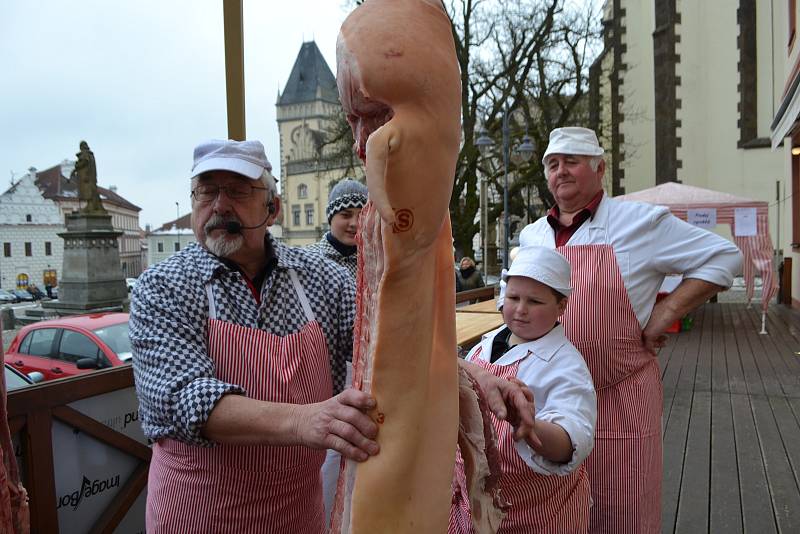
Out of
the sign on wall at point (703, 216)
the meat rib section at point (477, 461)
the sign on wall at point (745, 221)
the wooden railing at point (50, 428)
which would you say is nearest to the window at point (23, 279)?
the sign on wall at point (703, 216)

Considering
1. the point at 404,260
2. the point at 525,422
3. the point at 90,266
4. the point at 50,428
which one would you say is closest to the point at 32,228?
the point at 90,266

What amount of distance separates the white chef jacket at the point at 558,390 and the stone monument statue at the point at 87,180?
18.2 metres

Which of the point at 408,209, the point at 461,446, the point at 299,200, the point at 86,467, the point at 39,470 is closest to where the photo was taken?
the point at 408,209

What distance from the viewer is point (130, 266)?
60469 millimetres

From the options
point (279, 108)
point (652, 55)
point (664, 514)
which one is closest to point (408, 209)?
point (664, 514)

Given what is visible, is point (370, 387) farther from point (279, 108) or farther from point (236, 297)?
point (279, 108)

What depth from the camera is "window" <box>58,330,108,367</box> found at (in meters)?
6.44

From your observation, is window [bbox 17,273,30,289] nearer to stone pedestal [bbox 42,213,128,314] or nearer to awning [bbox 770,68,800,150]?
stone pedestal [bbox 42,213,128,314]

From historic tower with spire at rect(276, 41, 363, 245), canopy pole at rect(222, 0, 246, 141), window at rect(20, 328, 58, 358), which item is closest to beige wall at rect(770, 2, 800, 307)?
canopy pole at rect(222, 0, 246, 141)

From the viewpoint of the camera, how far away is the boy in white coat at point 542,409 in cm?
131

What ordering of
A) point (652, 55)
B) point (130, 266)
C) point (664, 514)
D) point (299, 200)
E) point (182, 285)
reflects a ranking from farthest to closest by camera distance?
point (299, 200)
point (130, 266)
point (652, 55)
point (664, 514)
point (182, 285)

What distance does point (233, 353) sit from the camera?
136cm

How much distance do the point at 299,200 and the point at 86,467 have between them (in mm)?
77733

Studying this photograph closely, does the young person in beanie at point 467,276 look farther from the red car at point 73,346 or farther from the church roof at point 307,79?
the church roof at point 307,79
